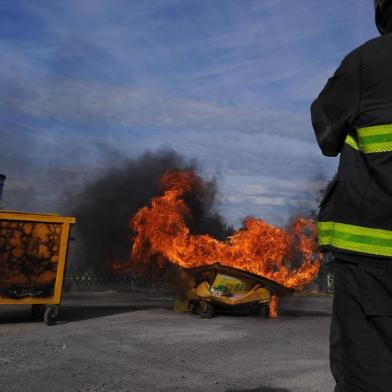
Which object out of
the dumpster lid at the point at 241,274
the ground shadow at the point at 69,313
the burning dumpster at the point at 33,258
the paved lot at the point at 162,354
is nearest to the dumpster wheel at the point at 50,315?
the burning dumpster at the point at 33,258

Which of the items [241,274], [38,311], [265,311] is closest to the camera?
[38,311]

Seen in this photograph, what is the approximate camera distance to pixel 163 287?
2009 cm

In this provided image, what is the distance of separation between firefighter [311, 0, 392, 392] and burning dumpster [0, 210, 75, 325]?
828cm

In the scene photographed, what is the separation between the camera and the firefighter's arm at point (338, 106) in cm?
180

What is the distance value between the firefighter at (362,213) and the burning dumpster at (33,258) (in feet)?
27.2

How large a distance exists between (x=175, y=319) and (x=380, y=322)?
948 centimetres

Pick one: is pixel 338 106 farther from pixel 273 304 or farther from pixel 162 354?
pixel 273 304

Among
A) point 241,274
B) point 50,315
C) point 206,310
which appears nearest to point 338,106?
point 50,315

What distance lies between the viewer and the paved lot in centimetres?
506

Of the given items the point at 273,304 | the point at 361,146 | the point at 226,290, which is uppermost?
the point at 361,146

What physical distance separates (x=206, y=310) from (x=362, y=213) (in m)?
9.80

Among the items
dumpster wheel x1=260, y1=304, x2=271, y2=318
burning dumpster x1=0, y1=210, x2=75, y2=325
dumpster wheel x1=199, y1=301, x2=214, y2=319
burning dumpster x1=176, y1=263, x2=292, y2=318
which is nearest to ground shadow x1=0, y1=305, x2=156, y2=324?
burning dumpster x1=0, y1=210, x2=75, y2=325

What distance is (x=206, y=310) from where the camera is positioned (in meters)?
11.2

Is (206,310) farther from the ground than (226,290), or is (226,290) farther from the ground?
(226,290)
